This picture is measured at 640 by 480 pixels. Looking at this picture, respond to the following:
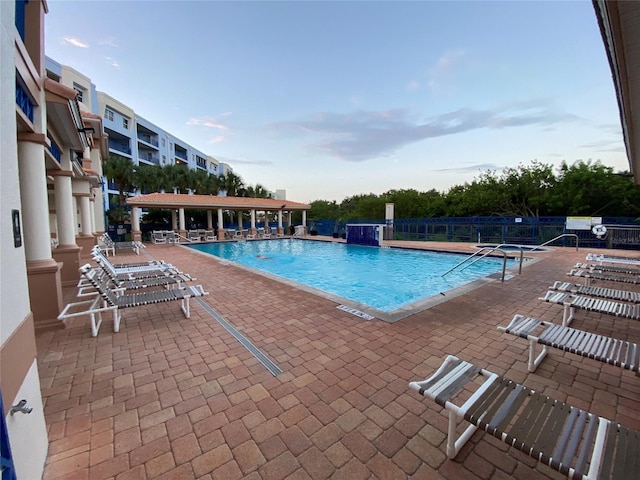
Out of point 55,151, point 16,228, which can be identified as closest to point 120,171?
point 55,151

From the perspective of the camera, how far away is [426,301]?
5301 millimetres

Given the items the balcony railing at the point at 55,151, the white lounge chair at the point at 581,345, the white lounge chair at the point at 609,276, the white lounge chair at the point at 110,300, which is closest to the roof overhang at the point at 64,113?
the balcony railing at the point at 55,151

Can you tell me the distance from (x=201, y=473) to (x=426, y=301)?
4.54 m

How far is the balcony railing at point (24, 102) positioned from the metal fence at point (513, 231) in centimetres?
2053

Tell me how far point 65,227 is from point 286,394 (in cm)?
683

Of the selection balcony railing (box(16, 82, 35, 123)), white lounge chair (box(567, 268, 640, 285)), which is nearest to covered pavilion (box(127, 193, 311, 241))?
balcony railing (box(16, 82, 35, 123))

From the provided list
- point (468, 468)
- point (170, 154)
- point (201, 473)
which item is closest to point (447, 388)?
point (468, 468)

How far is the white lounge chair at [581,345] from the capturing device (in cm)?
236

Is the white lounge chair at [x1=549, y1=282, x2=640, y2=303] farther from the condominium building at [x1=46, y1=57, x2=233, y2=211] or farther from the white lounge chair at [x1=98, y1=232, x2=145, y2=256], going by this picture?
the condominium building at [x1=46, y1=57, x2=233, y2=211]

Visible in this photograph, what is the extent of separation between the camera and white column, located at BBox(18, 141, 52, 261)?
3527mm

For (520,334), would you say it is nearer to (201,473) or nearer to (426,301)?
(426,301)

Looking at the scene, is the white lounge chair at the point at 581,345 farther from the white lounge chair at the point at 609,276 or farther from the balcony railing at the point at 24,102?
the balcony railing at the point at 24,102

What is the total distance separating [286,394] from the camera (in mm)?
2576

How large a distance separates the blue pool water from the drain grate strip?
10.2 ft
